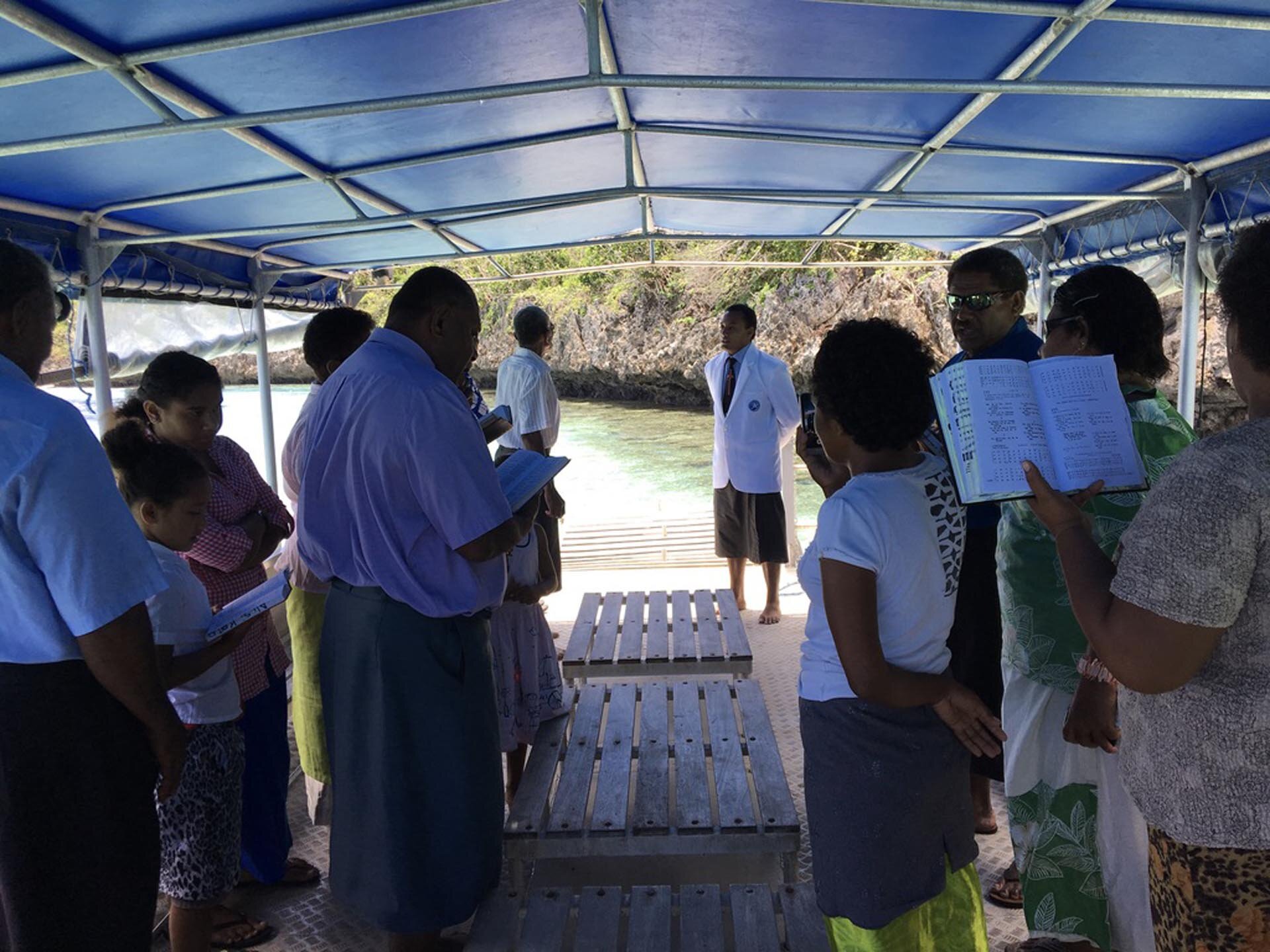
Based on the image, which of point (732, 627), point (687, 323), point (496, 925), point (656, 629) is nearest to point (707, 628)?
point (732, 627)

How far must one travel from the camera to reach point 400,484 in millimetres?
1937

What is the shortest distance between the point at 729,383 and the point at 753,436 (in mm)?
354

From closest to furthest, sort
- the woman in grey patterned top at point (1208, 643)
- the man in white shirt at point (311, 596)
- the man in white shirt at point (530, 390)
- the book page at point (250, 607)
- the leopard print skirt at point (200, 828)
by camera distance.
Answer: the woman in grey patterned top at point (1208, 643) → the book page at point (250, 607) → the leopard print skirt at point (200, 828) → the man in white shirt at point (311, 596) → the man in white shirt at point (530, 390)

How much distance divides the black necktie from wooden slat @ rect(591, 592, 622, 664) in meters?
1.36

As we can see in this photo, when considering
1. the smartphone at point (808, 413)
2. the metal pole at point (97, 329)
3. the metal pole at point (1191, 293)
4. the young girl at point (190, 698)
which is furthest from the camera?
the metal pole at point (1191, 293)

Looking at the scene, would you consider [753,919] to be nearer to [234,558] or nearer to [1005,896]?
[1005,896]

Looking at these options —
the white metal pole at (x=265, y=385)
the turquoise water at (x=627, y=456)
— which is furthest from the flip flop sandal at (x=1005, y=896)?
the white metal pole at (x=265, y=385)

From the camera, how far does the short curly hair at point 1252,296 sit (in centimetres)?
114

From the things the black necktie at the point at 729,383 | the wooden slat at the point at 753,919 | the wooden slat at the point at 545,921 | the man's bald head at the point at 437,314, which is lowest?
the wooden slat at the point at 753,919

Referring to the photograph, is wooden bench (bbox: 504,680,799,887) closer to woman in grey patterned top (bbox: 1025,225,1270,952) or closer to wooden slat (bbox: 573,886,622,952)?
wooden slat (bbox: 573,886,622,952)

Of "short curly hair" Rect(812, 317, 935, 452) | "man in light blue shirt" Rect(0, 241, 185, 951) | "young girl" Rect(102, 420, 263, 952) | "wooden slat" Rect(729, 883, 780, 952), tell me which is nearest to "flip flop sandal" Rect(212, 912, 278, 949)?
"young girl" Rect(102, 420, 263, 952)

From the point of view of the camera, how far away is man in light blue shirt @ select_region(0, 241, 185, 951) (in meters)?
1.47

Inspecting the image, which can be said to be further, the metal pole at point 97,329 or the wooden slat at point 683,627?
the metal pole at point 97,329

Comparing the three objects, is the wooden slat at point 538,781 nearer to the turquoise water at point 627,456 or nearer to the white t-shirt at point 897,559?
the white t-shirt at point 897,559
